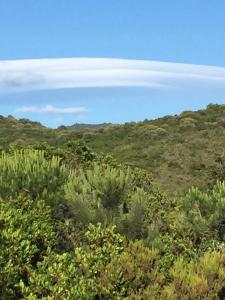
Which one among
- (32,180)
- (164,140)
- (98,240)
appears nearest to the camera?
(98,240)

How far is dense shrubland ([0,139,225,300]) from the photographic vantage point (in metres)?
8.54

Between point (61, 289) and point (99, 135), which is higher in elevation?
point (99, 135)

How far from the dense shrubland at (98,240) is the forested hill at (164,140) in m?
25.6

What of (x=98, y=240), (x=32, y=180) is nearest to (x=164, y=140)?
(x=32, y=180)

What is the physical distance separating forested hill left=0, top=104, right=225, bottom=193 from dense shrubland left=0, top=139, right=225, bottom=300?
25.6m

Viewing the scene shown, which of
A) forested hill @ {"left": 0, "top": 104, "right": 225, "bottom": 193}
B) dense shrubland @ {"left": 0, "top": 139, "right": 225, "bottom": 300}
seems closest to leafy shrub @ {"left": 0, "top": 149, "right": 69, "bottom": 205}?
dense shrubland @ {"left": 0, "top": 139, "right": 225, "bottom": 300}

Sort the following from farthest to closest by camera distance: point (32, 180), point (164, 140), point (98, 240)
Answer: point (164, 140) < point (32, 180) < point (98, 240)

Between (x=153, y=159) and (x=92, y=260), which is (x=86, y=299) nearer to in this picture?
(x=92, y=260)

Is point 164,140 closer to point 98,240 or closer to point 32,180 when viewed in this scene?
point 32,180

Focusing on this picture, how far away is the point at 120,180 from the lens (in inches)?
578

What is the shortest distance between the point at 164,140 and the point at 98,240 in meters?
57.2

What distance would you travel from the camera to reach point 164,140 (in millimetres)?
66625

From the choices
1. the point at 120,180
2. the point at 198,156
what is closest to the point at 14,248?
the point at 120,180

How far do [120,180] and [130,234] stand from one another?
176cm
